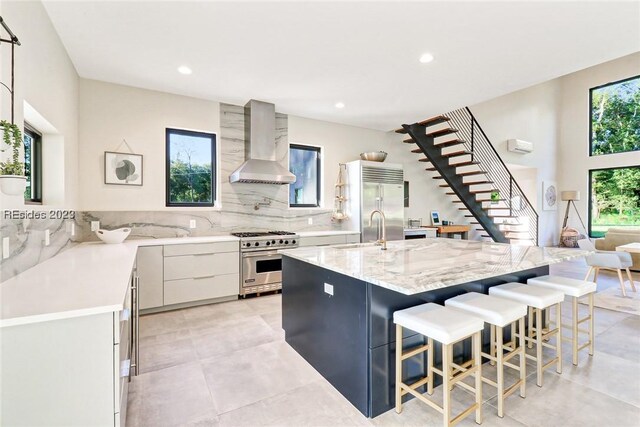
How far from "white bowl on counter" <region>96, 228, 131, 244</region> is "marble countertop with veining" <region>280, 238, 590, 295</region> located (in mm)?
2040

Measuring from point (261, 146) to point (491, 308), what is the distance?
3.57 metres

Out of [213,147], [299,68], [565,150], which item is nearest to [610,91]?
[565,150]

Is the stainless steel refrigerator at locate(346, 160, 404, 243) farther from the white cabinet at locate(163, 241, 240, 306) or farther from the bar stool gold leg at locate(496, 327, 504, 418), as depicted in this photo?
the bar stool gold leg at locate(496, 327, 504, 418)

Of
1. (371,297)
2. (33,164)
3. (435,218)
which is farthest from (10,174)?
(435,218)

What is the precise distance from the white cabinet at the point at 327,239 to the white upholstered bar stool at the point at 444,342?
8.93 ft

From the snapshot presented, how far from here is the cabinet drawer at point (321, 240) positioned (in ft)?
14.8

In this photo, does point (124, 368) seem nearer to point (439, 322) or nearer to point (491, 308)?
point (439, 322)

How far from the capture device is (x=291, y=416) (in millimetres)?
1820

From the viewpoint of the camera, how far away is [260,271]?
4.16m

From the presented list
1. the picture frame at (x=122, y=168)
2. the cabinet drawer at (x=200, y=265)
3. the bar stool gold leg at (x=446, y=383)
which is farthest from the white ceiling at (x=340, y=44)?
the bar stool gold leg at (x=446, y=383)

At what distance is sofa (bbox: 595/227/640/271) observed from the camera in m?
5.42

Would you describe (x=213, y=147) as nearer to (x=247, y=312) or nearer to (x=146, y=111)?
(x=146, y=111)

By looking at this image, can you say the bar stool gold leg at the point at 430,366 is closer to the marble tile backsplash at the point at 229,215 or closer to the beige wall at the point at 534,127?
the marble tile backsplash at the point at 229,215

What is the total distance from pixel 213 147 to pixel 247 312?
2.40m
